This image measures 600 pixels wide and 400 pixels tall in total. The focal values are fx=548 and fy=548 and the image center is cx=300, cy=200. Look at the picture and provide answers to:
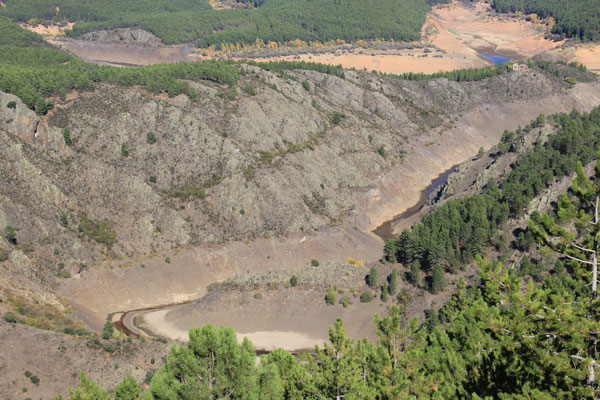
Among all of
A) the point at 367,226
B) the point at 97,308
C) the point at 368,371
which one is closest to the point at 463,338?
the point at 368,371

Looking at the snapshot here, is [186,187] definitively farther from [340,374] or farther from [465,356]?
[340,374]

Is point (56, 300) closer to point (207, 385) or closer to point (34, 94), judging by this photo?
point (34, 94)

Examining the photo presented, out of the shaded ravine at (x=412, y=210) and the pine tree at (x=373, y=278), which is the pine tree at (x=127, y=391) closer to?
the pine tree at (x=373, y=278)

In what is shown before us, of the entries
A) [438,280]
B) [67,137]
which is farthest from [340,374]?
[67,137]

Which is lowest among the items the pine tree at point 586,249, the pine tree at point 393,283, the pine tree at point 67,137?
the pine tree at point 393,283

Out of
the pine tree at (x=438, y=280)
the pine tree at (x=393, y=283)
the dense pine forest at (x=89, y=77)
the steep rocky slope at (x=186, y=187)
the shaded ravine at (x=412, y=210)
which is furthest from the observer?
the shaded ravine at (x=412, y=210)

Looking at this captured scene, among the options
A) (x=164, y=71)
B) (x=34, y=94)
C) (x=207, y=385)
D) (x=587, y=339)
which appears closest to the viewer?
(x=587, y=339)

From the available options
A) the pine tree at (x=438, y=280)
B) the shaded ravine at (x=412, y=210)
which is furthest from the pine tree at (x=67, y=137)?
the pine tree at (x=438, y=280)
